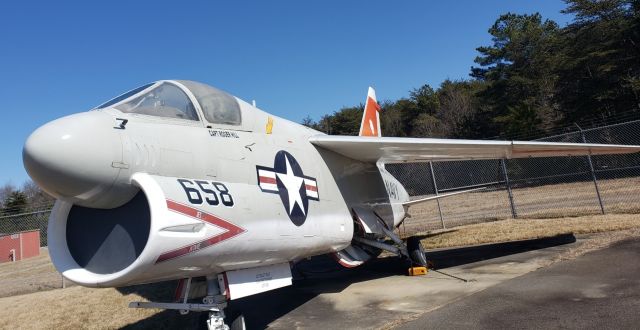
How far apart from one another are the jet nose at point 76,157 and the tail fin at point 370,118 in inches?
359

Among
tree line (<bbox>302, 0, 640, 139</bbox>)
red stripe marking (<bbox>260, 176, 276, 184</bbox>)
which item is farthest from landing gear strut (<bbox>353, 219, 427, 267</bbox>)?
tree line (<bbox>302, 0, 640, 139</bbox>)

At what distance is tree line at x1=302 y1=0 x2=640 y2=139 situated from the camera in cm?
2948

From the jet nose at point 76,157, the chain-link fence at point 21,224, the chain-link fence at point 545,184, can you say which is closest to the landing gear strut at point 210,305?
the jet nose at point 76,157

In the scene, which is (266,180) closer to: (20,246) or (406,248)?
(406,248)

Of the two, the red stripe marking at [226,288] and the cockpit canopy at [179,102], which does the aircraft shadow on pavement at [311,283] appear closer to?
the red stripe marking at [226,288]

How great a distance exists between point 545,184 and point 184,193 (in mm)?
19592

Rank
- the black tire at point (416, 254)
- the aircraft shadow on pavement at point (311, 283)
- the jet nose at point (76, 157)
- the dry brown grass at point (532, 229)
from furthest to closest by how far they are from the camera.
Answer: the dry brown grass at point (532, 229) < the black tire at point (416, 254) < the aircraft shadow on pavement at point (311, 283) < the jet nose at point (76, 157)

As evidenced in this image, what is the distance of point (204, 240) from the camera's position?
13.2ft

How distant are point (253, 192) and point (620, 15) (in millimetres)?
37524

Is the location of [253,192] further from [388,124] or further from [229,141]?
[388,124]

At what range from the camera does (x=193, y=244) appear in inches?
154

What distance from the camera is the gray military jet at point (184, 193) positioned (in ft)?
11.7

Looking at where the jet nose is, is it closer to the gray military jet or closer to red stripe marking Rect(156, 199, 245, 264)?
the gray military jet

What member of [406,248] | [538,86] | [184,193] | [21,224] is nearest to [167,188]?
[184,193]
